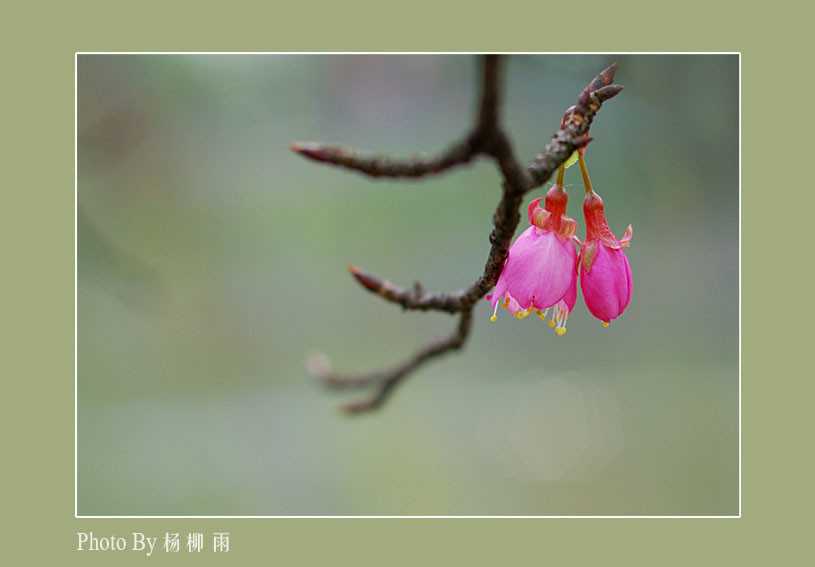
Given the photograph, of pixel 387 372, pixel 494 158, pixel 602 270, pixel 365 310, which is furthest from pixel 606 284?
pixel 365 310

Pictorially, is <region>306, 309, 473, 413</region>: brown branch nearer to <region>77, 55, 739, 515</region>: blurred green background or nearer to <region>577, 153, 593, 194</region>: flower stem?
<region>577, 153, 593, 194</region>: flower stem

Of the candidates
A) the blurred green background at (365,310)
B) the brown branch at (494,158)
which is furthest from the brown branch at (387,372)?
the blurred green background at (365,310)

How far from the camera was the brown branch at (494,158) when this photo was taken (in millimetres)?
254

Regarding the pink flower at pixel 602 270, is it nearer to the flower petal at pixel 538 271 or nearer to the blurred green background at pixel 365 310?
the flower petal at pixel 538 271

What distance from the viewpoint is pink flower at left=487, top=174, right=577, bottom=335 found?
370mm

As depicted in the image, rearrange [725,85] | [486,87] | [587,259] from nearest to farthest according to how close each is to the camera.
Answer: [486,87], [587,259], [725,85]

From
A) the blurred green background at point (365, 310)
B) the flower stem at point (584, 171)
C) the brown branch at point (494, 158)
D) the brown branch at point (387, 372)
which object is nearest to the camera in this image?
the brown branch at point (494, 158)

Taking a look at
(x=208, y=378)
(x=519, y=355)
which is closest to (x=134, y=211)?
(x=208, y=378)

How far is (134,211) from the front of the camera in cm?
135

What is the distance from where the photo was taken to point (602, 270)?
389 millimetres

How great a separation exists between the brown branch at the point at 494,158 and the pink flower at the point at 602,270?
50 mm

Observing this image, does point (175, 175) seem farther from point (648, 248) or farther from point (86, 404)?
point (648, 248)

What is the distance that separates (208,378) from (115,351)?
237 mm

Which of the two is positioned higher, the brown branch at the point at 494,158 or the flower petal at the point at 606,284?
the brown branch at the point at 494,158
